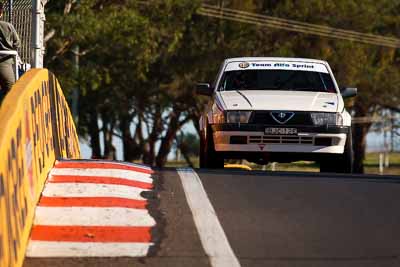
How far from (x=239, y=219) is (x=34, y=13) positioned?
6.10m

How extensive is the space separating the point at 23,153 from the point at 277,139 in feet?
21.1

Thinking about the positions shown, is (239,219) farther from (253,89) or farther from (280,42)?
(280,42)

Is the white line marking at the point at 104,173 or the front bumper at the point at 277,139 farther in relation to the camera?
the front bumper at the point at 277,139

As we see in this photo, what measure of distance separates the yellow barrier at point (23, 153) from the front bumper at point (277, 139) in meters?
2.67

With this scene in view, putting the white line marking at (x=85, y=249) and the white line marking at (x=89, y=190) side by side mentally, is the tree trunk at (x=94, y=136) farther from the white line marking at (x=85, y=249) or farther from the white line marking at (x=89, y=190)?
the white line marking at (x=85, y=249)

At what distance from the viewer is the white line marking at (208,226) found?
8516 mm

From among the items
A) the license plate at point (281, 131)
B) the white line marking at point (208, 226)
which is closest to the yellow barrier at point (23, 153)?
the white line marking at point (208, 226)

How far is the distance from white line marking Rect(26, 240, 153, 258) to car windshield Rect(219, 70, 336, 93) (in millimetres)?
7500

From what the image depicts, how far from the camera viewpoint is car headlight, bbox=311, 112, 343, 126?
15.0 meters

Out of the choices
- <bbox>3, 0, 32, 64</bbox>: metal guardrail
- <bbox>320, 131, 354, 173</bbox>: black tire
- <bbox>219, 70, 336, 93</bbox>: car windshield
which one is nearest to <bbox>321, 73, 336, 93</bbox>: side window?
<bbox>219, 70, 336, 93</bbox>: car windshield

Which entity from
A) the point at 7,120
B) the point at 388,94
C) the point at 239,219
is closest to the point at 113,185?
the point at 239,219

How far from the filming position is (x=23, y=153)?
8938 millimetres

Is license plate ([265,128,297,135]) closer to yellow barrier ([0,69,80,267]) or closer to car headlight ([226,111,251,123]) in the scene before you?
car headlight ([226,111,251,123])

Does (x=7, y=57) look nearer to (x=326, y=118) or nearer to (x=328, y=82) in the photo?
(x=326, y=118)
